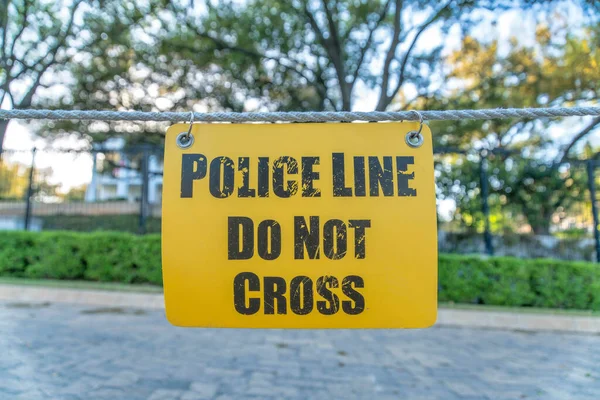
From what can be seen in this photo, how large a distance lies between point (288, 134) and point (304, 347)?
3298 millimetres

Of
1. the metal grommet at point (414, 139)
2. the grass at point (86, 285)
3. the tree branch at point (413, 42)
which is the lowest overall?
the grass at point (86, 285)

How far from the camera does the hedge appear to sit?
241 inches

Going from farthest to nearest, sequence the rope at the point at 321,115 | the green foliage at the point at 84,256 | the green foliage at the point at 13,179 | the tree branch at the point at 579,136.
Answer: the tree branch at the point at 579,136 → the green foliage at the point at 13,179 → the green foliage at the point at 84,256 → the rope at the point at 321,115

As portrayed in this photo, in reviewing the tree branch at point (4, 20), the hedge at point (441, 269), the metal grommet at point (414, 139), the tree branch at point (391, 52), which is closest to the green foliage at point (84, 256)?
the hedge at point (441, 269)

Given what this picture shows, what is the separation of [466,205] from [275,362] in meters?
5.56

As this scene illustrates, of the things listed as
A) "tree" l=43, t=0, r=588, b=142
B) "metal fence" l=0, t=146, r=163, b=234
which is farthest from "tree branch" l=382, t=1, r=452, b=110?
"metal fence" l=0, t=146, r=163, b=234

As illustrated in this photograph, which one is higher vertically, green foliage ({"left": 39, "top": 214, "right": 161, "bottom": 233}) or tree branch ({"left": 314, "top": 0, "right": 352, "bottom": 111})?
tree branch ({"left": 314, "top": 0, "right": 352, "bottom": 111})

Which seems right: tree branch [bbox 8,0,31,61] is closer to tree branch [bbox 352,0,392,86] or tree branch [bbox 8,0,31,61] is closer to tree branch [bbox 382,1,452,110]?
tree branch [bbox 352,0,392,86]

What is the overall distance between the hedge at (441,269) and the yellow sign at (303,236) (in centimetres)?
557

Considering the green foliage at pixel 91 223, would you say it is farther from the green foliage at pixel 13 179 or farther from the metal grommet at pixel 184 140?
the metal grommet at pixel 184 140

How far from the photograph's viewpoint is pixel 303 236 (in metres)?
1.20

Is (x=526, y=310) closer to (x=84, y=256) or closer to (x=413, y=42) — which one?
(x=413, y=42)

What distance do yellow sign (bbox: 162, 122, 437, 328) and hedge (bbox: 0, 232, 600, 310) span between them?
18.3 feet

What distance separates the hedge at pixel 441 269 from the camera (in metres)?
6.11
